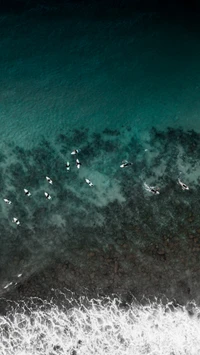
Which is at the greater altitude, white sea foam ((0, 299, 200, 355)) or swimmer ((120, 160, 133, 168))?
swimmer ((120, 160, 133, 168))

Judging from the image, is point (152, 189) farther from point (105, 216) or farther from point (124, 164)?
point (105, 216)

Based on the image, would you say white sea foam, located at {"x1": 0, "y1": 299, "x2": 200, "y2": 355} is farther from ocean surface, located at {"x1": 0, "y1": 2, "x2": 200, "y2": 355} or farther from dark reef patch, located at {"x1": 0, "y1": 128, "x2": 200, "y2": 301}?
dark reef patch, located at {"x1": 0, "y1": 128, "x2": 200, "y2": 301}

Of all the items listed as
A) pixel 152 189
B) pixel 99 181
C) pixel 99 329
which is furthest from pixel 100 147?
pixel 99 329

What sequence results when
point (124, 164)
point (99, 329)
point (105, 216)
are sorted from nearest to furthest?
point (99, 329) < point (105, 216) < point (124, 164)

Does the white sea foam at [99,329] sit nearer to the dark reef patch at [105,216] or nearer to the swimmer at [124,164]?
the dark reef patch at [105,216]

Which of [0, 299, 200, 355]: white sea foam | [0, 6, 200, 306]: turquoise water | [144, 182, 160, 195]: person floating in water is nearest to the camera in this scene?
[0, 299, 200, 355]: white sea foam

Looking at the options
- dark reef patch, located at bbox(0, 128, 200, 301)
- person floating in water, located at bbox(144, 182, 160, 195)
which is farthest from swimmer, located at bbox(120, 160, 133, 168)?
person floating in water, located at bbox(144, 182, 160, 195)

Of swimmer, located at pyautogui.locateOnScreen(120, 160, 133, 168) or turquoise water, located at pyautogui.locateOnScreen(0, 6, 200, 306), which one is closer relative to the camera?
turquoise water, located at pyautogui.locateOnScreen(0, 6, 200, 306)

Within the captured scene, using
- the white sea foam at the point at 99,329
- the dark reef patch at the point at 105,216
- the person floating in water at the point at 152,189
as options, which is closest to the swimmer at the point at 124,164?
the dark reef patch at the point at 105,216
